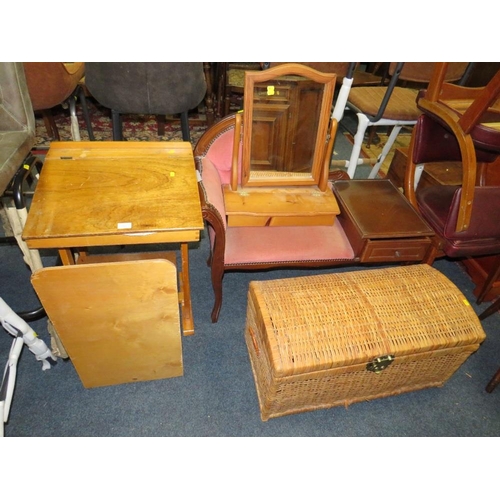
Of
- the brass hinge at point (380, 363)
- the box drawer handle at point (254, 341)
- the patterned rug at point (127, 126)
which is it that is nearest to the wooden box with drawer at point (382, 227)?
the brass hinge at point (380, 363)

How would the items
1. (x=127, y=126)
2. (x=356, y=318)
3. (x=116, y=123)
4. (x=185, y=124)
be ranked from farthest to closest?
(x=127, y=126) < (x=185, y=124) < (x=116, y=123) < (x=356, y=318)

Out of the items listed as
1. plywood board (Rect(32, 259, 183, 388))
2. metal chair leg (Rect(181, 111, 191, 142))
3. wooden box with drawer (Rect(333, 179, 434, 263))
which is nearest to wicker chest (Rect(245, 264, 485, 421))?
wooden box with drawer (Rect(333, 179, 434, 263))

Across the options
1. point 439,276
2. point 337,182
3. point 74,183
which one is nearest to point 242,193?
point 337,182

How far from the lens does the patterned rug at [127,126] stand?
326 cm

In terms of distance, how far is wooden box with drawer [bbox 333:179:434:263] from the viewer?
1.63m

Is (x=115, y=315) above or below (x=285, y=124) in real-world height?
below

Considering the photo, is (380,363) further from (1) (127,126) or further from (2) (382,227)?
(1) (127,126)

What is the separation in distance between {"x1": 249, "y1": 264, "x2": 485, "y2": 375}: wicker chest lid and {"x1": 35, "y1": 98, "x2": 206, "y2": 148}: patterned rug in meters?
2.30

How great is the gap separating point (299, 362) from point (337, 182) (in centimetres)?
105

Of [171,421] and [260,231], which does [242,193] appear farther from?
[171,421]

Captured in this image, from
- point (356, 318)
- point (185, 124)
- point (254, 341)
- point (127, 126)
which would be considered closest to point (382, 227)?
point (356, 318)

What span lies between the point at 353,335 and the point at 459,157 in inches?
49.1

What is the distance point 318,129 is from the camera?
1.65 m

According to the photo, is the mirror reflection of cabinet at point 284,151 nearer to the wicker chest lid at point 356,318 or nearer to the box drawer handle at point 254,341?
the wicker chest lid at point 356,318
